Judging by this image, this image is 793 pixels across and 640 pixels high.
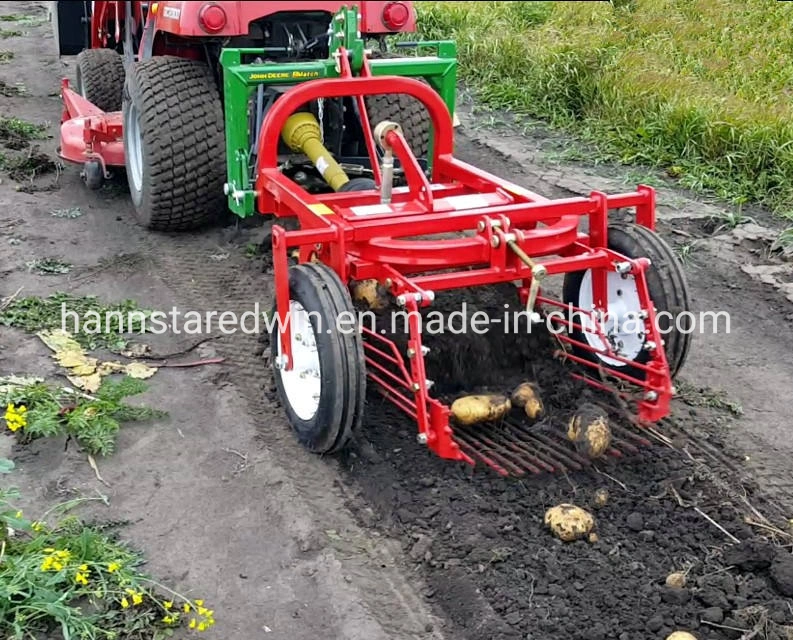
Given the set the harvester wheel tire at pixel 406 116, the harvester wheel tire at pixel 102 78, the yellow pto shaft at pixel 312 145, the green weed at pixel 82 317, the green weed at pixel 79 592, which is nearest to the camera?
the green weed at pixel 79 592

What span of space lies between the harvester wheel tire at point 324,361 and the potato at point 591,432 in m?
0.79

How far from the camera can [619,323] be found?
405 cm

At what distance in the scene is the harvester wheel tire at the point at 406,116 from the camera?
5.71 metres

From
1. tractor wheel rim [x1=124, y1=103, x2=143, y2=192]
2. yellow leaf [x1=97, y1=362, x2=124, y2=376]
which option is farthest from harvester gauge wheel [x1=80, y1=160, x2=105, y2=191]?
yellow leaf [x1=97, y1=362, x2=124, y2=376]

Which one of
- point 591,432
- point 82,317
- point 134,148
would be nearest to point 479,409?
point 591,432

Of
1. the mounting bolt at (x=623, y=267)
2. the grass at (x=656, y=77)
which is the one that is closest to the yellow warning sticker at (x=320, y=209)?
the mounting bolt at (x=623, y=267)

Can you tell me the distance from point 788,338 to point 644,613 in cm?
240

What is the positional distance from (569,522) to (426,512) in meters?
0.49

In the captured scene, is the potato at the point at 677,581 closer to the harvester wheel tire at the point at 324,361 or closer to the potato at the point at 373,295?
the harvester wheel tire at the point at 324,361

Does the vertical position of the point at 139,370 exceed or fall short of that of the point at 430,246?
it falls short

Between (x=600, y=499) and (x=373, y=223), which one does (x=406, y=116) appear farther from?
(x=600, y=499)

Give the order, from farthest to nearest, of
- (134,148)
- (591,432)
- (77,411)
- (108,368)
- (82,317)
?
(134,148) < (82,317) < (108,368) < (77,411) < (591,432)

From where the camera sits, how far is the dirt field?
2988 mm

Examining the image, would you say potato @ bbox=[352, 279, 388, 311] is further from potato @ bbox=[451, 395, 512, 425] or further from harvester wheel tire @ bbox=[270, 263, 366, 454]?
potato @ bbox=[451, 395, 512, 425]
